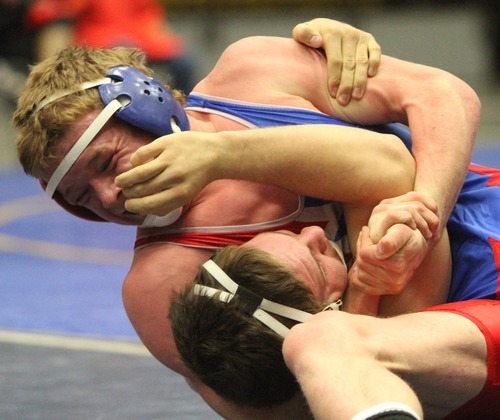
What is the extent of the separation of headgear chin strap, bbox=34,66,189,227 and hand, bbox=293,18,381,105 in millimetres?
496

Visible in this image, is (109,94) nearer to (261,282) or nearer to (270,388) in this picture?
(261,282)

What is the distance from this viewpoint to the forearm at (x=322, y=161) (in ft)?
9.29

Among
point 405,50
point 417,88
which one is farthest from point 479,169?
point 405,50

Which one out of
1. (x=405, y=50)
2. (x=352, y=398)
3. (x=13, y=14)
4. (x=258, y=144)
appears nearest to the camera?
(x=352, y=398)

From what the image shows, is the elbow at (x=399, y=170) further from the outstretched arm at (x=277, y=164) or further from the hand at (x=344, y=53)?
the hand at (x=344, y=53)

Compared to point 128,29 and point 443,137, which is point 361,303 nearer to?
point 443,137

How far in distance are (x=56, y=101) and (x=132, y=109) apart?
22 centimetres

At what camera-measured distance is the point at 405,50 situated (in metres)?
14.3

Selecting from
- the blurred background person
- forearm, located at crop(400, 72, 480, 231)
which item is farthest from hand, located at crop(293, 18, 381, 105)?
the blurred background person

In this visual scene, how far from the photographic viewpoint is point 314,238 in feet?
9.68

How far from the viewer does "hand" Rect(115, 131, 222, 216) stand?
2.68 meters

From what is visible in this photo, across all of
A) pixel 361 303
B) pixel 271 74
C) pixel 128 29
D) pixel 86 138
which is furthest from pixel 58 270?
pixel 128 29

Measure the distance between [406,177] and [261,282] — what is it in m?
0.53

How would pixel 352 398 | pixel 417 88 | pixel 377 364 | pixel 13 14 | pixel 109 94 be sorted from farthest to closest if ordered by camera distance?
pixel 13 14 → pixel 417 88 → pixel 109 94 → pixel 377 364 → pixel 352 398
